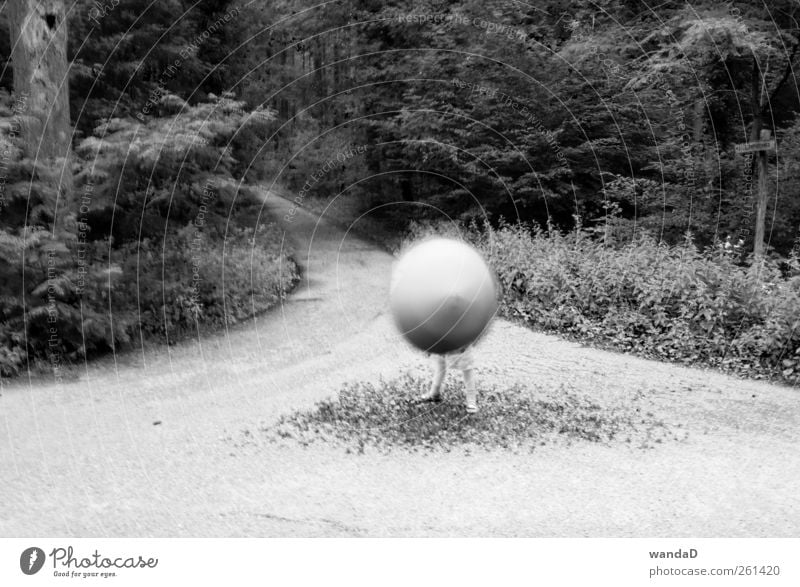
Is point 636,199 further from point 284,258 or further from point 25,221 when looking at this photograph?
point 25,221

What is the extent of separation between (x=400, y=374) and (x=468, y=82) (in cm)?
419

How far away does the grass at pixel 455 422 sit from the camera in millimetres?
4773

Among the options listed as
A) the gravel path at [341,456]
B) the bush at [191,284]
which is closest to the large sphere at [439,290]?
the gravel path at [341,456]

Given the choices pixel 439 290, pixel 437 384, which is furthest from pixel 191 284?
pixel 439 290

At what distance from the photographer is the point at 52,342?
6.35 m

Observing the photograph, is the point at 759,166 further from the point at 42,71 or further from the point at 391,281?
the point at 42,71

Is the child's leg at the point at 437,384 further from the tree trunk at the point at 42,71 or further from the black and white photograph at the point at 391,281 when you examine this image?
the tree trunk at the point at 42,71

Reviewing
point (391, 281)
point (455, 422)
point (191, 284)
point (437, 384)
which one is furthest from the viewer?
point (191, 284)

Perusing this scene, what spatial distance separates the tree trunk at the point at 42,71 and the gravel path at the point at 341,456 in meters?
2.13

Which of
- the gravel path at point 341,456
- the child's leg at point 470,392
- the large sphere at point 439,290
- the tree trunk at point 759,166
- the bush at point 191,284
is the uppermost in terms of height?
the tree trunk at point 759,166

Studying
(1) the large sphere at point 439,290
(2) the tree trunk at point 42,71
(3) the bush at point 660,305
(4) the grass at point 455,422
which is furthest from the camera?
(3) the bush at point 660,305

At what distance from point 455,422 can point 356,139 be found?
5391mm

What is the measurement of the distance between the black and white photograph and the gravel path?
25 mm

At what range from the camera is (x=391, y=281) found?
3.14 m
